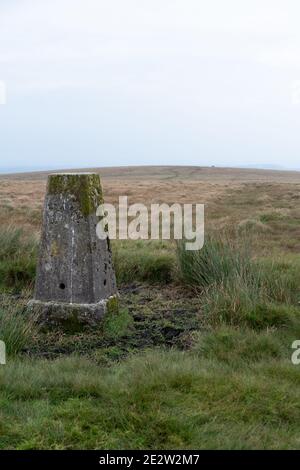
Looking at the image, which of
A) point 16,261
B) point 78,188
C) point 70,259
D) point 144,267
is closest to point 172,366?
point 70,259

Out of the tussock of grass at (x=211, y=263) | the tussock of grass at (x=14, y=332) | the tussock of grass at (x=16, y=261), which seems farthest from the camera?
the tussock of grass at (x=16, y=261)

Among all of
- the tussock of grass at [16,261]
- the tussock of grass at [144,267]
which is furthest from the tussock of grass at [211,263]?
the tussock of grass at [16,261]

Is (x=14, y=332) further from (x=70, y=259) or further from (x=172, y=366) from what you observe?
(x=172, y=366)

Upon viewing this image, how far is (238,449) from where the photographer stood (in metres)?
3.62

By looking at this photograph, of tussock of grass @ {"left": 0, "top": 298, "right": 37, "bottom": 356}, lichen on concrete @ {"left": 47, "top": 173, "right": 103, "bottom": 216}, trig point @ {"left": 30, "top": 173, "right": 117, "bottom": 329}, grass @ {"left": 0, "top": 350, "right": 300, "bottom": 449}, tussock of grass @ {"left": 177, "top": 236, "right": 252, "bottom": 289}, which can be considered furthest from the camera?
tussock of grass @ {"left": 177, "top": 236, "right": 252, "bottom": 289}

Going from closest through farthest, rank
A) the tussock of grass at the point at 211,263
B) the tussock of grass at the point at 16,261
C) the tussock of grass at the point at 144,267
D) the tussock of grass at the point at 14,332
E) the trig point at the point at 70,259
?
the tussock of grass at the point at 14,332
the trig point at the point at 70,259
the tussock of grass at the point at 211,263
the tussock of grass at the point at 16,261
the tussock of grass at the point at 144,267

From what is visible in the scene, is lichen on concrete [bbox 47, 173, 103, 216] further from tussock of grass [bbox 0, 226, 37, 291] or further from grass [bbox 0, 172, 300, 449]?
tussock of grass [bbox 0, 226, 37, 291]

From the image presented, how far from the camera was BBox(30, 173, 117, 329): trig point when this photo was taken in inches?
259

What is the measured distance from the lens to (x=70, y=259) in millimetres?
6648

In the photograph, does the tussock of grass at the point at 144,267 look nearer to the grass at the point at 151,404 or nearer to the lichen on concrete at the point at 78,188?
the lichen on concrete at the point at 78,188

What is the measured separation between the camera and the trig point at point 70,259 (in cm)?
658

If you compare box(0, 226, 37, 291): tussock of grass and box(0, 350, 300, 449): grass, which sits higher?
box(0, 226, 37, 291): tussock of grass

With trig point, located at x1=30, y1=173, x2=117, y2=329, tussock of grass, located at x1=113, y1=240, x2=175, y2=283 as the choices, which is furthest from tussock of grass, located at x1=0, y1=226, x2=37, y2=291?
trig point, located at x1=30, y1=173, x2=117, y2=329
